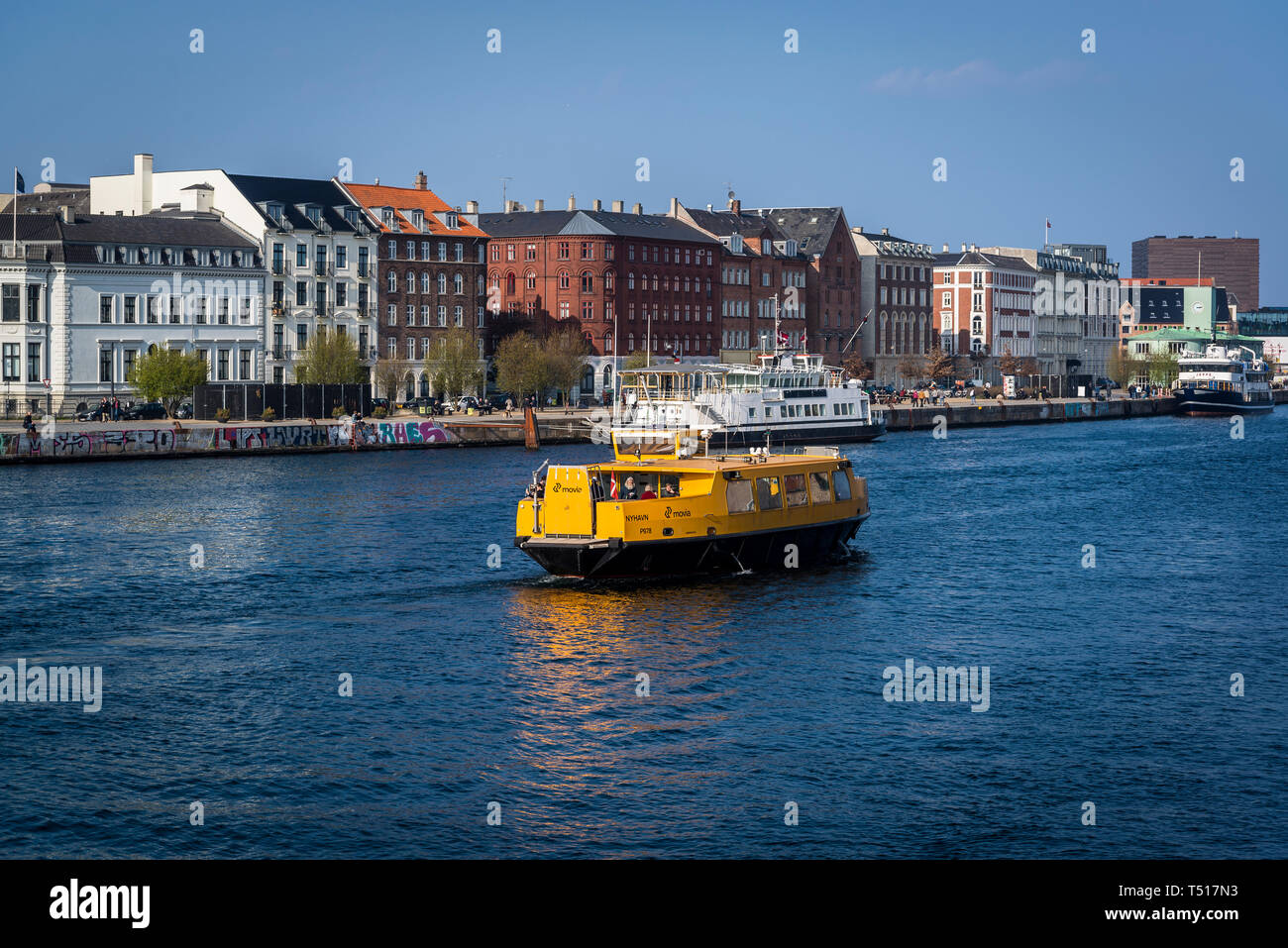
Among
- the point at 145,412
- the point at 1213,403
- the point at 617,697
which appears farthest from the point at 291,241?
the point at 1213,403

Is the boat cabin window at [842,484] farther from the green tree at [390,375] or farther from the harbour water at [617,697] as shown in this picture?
the green tree at [390,375]

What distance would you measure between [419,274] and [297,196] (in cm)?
1221

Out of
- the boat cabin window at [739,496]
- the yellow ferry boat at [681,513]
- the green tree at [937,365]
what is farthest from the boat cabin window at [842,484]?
the green tree at [937,365]

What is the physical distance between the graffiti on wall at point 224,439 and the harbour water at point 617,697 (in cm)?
2118

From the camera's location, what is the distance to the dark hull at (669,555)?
141 feet

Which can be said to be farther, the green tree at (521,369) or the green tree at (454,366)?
the green tree at (521,369)

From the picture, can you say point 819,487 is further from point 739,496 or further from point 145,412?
point 145,412

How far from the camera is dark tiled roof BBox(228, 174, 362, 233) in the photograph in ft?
380

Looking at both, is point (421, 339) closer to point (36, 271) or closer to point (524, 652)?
point (36, 271)

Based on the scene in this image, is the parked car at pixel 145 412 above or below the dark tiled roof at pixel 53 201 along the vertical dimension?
below

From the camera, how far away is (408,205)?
130 m

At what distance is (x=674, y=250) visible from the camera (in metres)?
150
